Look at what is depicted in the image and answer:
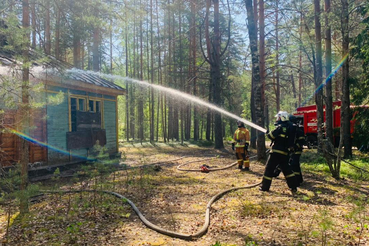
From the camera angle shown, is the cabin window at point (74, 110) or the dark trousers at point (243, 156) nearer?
the dark trousers at point (243, 156)

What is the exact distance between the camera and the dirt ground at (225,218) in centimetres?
Result: 400

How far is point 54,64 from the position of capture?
6.41 meters

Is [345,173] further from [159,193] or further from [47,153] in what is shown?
[47,153]

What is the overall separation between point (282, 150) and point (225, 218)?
2698 millimetres

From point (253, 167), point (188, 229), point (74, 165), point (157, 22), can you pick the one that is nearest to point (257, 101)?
point (253, 167)

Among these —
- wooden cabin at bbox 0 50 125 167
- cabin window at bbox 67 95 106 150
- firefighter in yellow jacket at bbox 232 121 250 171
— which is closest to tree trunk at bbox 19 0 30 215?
wooden cabin at bbox 0 50 125 167

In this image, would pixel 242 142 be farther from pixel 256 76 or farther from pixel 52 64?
pixel 52 64

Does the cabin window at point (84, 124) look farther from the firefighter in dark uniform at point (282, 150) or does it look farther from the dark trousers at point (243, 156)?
the firefighter in dark uniform at point (282, 150)

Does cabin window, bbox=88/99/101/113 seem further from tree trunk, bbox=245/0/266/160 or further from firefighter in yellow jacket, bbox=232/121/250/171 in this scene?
tree trunk, bbox=245/0/266/160

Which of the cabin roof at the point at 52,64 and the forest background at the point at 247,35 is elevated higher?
the forest background at the point at 247,35

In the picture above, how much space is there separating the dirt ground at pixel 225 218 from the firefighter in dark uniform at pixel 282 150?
0.41 metres

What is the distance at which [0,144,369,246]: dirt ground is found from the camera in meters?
4.00

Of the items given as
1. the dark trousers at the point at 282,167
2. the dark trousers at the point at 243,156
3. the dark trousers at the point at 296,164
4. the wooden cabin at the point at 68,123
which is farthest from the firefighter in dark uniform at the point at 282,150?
the wooden cabin at the point at 68,123

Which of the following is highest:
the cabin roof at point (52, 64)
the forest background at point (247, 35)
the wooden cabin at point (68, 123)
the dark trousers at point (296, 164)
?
the forest background at point (247, 35)
